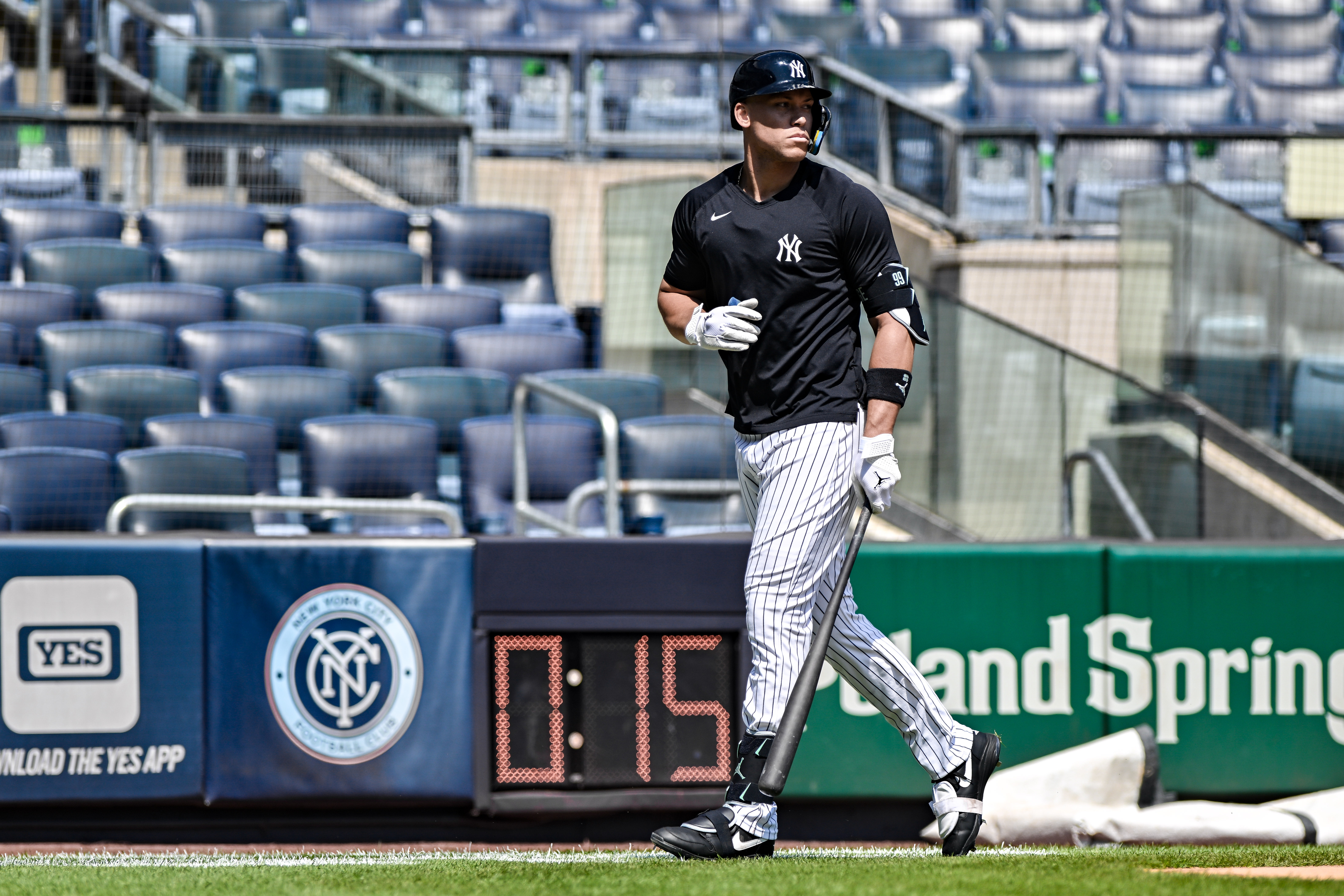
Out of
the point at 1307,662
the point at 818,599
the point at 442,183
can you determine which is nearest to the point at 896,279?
the point at 818,599

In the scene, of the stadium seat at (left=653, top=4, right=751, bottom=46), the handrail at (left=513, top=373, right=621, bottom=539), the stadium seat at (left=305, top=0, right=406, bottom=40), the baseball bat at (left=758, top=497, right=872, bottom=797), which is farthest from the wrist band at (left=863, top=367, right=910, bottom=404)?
the stadium seat at (left=305, top=0, right=406, bottom=40)

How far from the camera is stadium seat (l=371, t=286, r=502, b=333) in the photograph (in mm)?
8641

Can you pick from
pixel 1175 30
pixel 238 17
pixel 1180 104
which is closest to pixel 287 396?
pixel 238 17

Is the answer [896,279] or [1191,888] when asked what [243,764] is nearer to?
[896,279]

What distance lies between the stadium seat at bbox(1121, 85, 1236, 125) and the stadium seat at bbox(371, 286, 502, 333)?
6132 millimetres

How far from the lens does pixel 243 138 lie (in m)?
9.96

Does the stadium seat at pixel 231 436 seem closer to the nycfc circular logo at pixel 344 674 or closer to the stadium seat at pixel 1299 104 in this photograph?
the nycfc circular logo at pixel 344 674

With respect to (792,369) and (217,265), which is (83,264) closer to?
(217,265)

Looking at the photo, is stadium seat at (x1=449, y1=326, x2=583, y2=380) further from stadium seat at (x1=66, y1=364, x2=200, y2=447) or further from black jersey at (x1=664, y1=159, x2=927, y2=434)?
black jersey at (x1=664, y1=159, x2=927, y2=434)

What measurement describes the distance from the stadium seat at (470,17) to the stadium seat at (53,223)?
396 cm

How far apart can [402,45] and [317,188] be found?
3.68 feet

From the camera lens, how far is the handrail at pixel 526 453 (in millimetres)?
6238

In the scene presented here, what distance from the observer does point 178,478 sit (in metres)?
6.83

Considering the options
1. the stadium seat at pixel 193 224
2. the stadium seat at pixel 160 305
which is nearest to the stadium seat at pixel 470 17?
the stadium seat at pixel 193 224
